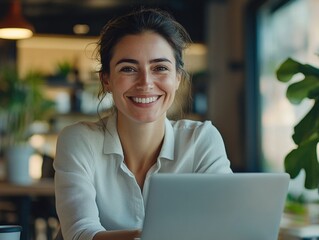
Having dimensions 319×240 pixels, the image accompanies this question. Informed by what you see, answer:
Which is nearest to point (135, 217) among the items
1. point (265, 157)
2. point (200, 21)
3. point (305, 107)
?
point (305, 107)

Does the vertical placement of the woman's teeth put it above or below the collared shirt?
above

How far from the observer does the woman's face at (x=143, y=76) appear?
1793 mm

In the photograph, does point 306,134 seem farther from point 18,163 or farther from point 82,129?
point 18,163

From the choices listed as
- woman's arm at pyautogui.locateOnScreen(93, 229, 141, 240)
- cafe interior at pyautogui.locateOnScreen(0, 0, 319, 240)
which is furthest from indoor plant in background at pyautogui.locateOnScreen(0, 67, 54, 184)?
woman's arm at pyautogui.locateOnScreen(93, 229, 141, 240)

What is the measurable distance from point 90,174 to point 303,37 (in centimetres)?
372

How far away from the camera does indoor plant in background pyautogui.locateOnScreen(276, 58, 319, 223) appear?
2.01m

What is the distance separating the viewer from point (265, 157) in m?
6.53

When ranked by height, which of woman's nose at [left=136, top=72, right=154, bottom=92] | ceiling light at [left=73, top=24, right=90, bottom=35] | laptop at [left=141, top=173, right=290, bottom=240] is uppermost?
ceiling light at [left=73, top=24, right=90, bottom=35]

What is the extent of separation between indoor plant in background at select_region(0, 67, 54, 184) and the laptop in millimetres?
3412

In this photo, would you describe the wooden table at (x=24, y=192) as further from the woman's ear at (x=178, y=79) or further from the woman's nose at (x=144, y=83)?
the woman's nose at (x=144, y=83)

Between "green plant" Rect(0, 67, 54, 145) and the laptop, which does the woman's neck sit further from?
"green plant" Rect(0, 67, 54, 145)

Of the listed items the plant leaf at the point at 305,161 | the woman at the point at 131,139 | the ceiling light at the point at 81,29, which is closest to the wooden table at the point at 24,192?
the woman at the point at 131,139

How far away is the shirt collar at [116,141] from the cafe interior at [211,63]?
3097 millimetres

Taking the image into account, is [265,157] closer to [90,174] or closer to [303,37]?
[303,37]
